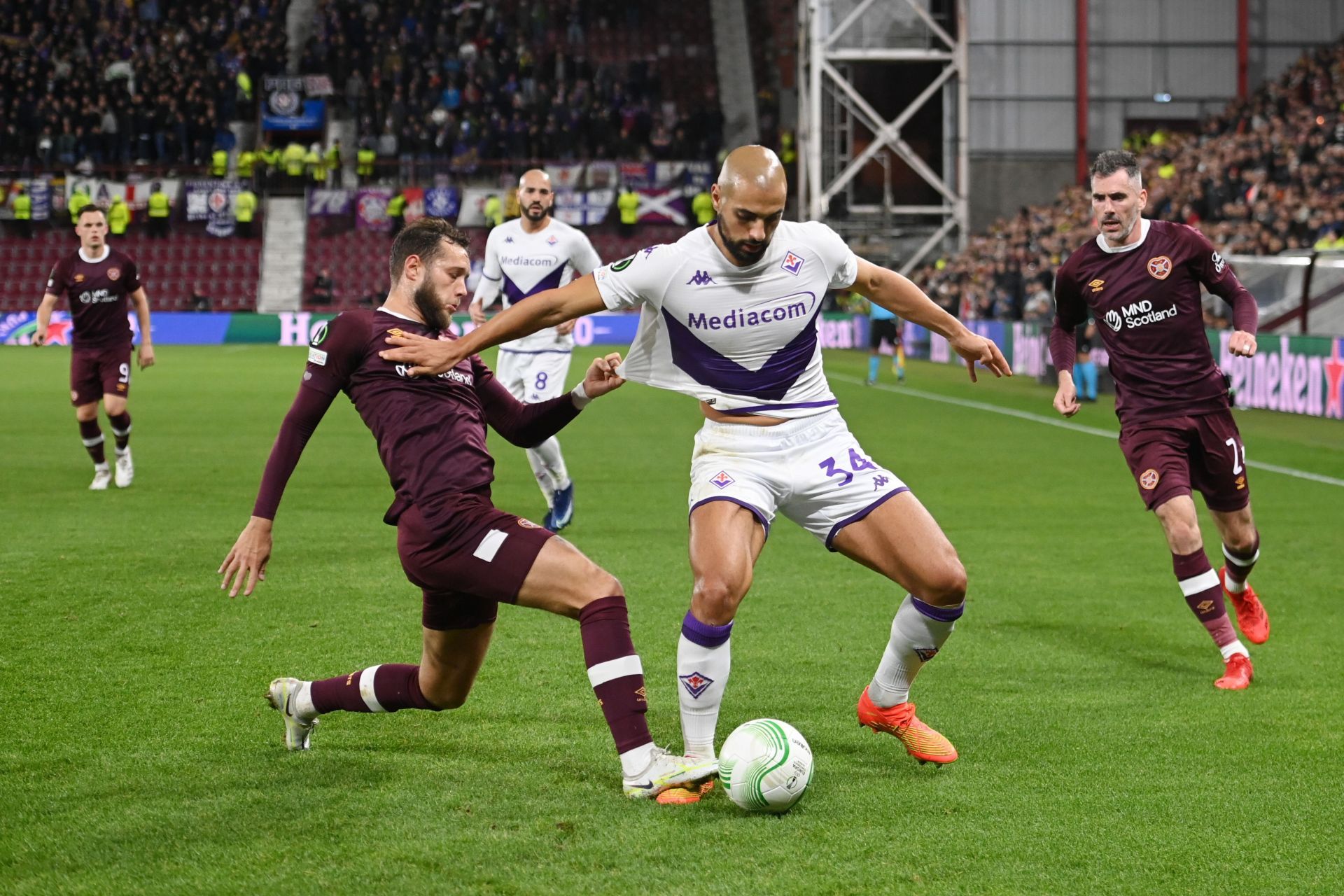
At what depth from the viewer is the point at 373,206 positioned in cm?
4162

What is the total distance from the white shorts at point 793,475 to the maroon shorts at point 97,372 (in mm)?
8720

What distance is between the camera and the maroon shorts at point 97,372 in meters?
12.6

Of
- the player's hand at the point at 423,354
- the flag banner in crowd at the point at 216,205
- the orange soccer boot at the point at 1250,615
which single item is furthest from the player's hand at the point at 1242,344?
the flag banner in crowd at the point at 216,205

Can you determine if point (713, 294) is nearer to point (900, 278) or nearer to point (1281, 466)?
point (900, 278)

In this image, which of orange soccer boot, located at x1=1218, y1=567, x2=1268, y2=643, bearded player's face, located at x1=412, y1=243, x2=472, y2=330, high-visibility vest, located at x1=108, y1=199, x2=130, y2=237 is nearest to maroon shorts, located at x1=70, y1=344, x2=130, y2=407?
bearded player's face, located at x1=412, y1=243, x2=472, y2=330

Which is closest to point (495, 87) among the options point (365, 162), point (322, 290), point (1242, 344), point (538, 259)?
point (365, 162)

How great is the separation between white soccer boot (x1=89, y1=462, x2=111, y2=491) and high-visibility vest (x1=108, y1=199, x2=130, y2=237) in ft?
99.2

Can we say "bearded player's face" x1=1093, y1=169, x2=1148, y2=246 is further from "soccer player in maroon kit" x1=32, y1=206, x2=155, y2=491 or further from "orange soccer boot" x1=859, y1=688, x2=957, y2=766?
"soccer player in maroon kit" x1=32, y1=206, x2=155, y2=491

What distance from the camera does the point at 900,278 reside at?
5.41 meters

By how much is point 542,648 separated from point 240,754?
6.57 feet

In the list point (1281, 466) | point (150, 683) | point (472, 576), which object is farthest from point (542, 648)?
point (1281, 466)

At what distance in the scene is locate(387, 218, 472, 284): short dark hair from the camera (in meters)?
4.98

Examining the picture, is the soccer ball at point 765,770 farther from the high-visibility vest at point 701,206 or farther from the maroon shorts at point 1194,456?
the high-visibility vest at point 701,206

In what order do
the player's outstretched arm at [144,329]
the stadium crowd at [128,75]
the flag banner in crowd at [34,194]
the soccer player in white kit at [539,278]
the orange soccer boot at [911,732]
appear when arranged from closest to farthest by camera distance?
the orange soccer boot at [911,732] < the soccer player in white kit at [539,278] < the player's outstretched arm at [144,329] < the flag banner in crowd at [34,194] < the stadium crowd at [128,75]
